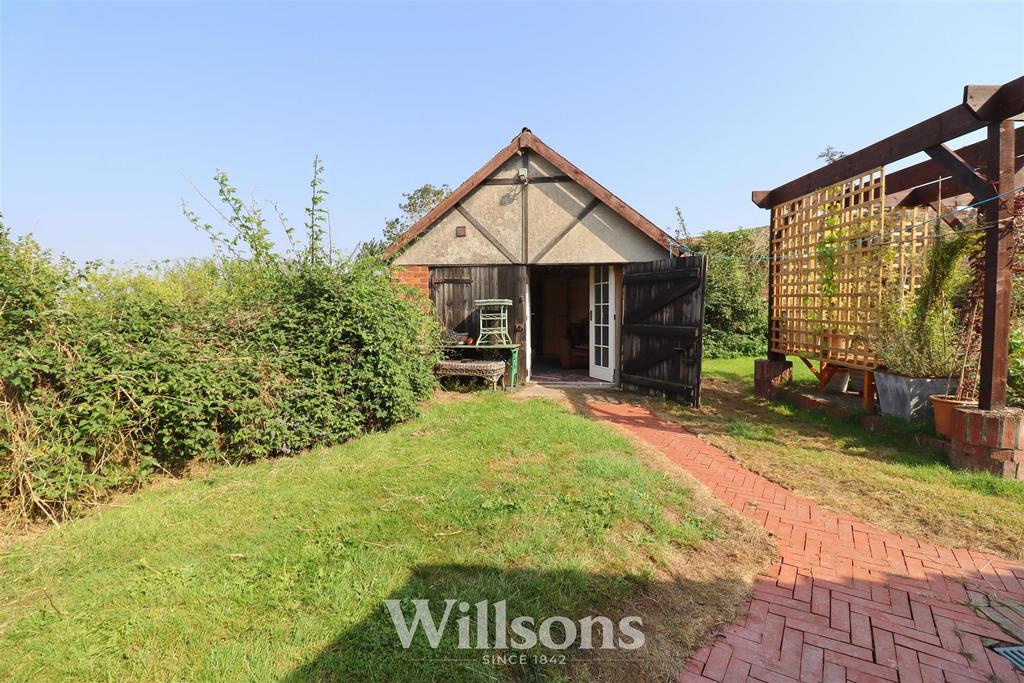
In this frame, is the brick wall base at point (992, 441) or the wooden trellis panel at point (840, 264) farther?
the wooden trellis panel at point (840, 264)

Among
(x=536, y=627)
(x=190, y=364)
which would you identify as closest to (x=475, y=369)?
(x=190, y=364)

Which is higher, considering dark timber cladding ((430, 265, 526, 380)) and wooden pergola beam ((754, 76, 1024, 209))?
wooden pergola beam ((754, 76, 1024, 209))

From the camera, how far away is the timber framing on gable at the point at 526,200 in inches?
305

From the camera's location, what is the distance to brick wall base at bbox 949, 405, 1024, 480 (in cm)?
391

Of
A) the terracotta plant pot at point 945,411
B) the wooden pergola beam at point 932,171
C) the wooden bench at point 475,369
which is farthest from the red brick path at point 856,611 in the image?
the wooden bench at point 475,369

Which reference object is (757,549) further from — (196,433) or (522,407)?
(196,433)

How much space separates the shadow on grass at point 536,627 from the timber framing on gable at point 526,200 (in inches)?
243

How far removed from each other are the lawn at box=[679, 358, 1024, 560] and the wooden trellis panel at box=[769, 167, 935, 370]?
3.85 feet

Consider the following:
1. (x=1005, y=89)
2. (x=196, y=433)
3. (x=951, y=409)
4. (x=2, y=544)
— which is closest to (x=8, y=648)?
(x=2, y=544)

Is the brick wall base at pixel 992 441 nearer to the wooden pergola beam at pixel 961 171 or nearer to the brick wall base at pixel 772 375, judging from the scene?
the wooden pergola beam at pixel 961 171

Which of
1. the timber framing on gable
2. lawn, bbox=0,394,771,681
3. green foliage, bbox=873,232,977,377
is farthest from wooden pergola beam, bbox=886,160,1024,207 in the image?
lawn, bbox=0,394,771,681

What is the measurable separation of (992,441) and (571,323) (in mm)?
8887

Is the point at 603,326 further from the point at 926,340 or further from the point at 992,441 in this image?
the point at 992,441

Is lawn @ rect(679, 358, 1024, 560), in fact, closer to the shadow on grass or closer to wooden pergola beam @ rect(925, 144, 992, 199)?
the shadow on grass
